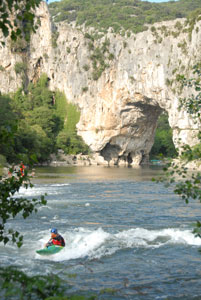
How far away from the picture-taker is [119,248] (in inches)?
487

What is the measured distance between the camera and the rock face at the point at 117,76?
5338cm

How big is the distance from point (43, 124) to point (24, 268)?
59.1 meters

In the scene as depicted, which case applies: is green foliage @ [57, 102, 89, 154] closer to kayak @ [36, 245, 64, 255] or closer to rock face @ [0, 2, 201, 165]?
rock face @ [0, 2, 201, 165]

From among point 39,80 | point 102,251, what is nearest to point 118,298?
point 102,251

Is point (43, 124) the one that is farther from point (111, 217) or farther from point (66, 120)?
point (111, 217)

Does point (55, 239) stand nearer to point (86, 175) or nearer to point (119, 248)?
point (119, 248)

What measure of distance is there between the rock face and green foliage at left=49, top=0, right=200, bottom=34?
2.85 metres

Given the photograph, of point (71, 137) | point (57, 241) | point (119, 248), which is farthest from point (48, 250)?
point (71, 137)

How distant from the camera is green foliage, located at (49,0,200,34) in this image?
64.1 m

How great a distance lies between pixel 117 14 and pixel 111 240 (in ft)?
222

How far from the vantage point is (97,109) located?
2741 inches

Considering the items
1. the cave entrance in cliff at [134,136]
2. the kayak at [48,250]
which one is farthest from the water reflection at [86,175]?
the kayak at [48,250]

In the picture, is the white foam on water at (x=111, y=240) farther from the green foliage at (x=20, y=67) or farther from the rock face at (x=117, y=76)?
the green foliage at (x=20, y=67)

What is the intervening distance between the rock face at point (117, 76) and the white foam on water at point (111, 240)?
1392 inches
